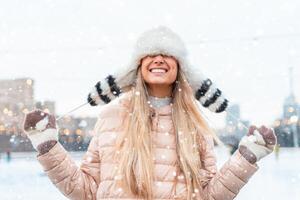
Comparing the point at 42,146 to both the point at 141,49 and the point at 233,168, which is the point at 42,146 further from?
the point at 233,168

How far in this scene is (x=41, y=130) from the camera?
3.04 meters

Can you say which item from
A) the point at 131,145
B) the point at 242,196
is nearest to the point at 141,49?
the point at 131,145

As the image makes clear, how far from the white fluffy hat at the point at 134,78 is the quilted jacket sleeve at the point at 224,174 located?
0.18 m

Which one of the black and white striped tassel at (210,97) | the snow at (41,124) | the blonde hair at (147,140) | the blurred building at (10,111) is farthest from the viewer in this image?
the blurred building at (10,111)

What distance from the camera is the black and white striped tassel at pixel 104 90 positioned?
123 inches

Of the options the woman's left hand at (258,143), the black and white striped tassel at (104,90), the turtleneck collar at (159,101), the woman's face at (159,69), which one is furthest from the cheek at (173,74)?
the woman's left hand at (258,143)

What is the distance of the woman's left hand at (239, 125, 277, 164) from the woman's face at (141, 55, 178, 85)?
0.42 m

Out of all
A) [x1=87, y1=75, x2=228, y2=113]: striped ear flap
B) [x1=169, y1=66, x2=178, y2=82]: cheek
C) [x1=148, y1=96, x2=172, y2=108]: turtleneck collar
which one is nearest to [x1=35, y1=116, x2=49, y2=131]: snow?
[x1=87, y1=75, x2=228, y2=113]: striped ear flap

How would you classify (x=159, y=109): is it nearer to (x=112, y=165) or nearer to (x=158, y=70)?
(x=158, y=70)

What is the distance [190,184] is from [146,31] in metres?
0.74

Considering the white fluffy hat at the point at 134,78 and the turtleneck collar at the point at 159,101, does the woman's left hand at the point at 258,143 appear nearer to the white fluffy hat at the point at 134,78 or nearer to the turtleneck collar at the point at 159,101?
the white fluffy hat at the point at 134,78

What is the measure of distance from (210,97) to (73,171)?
2.23 ft

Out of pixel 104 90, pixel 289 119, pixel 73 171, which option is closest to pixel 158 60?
pixel 104 90

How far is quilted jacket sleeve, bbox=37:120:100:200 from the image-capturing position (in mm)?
3047
